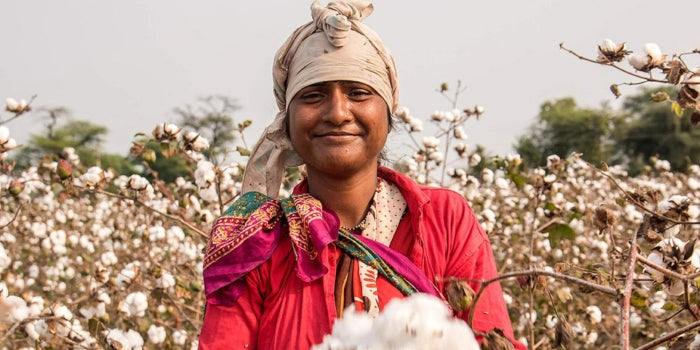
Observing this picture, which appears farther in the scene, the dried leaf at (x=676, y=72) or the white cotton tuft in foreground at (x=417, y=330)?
the dried leaf at (x=676, y=72)

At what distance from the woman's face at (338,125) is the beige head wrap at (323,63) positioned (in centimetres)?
3

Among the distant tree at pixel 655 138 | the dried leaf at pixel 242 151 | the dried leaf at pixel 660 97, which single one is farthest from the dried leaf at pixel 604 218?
the distant tree at pixel 655 138

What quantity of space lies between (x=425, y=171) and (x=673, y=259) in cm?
262

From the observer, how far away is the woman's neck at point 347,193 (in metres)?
1.52

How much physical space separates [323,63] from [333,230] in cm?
34

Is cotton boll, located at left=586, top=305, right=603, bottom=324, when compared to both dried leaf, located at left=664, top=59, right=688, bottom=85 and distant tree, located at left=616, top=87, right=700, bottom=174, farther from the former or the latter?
distant tree, located at left=616, top=87, right=700, bottom=174

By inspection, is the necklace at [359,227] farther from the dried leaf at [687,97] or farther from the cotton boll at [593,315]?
the cotton boll at [593,315]

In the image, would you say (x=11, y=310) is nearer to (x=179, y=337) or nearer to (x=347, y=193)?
(x=179, y=337)

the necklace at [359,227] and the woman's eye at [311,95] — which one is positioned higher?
the woman's eye at [311,95]

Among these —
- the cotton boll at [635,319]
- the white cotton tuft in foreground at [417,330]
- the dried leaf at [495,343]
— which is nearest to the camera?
the white cotton tuft in foreground at [417,330]

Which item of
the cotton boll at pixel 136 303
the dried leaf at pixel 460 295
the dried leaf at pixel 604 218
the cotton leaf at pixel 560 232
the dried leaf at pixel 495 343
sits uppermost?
the cotton leaf at pixel 560 232

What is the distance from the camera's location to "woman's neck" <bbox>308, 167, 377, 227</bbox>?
4.99 ft

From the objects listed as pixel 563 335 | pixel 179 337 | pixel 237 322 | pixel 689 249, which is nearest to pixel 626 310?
pixel 563 335

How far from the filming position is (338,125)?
1.40m
